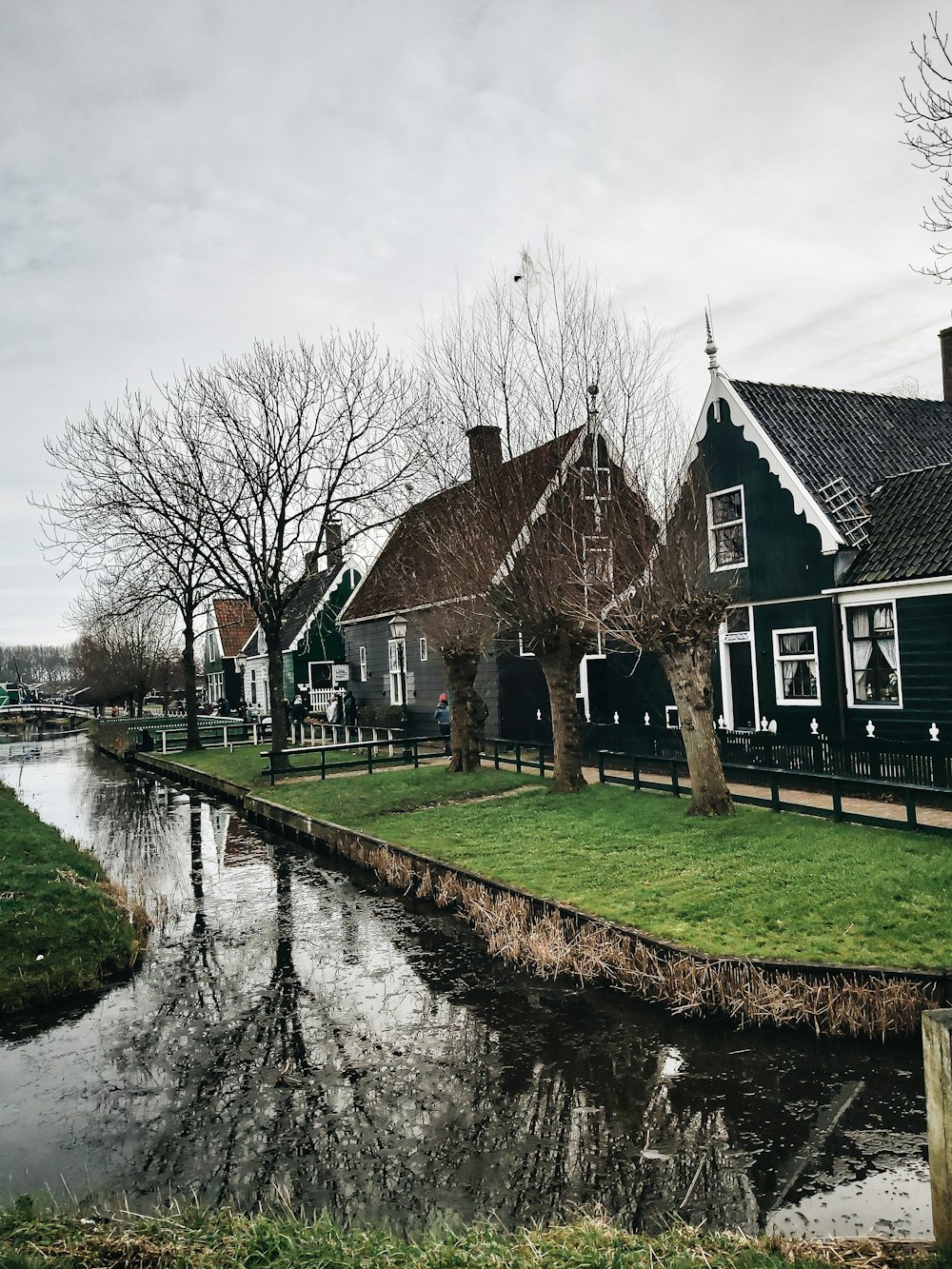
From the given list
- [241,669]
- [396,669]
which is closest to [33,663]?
[241,669]

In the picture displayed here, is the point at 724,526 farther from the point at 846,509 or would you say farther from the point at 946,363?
the point at 946,363

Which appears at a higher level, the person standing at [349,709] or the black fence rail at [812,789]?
the person standing at [349,709]

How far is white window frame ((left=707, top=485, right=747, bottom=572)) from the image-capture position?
1791cm

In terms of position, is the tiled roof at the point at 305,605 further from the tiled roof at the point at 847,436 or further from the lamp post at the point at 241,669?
the tiled roof at the point at 847,436

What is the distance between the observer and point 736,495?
18.2 metres

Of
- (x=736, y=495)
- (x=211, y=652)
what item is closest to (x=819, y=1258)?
(x=736, y=495)

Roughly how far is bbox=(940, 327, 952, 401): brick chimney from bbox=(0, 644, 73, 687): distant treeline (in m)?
148

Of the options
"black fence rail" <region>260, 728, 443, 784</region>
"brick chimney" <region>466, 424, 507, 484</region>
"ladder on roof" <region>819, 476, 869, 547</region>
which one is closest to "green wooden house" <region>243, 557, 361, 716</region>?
"black fence rail" <region>260, 728, 443, 784</region>

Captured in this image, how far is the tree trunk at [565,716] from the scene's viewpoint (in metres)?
15.5

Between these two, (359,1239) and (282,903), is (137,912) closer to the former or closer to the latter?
(282,903)

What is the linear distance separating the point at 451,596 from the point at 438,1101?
1103cm

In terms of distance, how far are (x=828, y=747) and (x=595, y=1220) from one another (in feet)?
35.8

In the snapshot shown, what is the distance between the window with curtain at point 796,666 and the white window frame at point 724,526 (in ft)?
5.90

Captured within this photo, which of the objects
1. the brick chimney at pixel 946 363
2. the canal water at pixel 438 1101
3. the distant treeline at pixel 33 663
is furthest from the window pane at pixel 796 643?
the distant treeline at pixel 33 663
